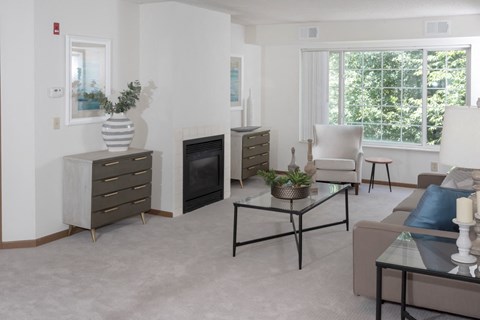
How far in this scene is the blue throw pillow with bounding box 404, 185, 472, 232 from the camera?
3145 mm

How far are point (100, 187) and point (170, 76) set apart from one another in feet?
5.16

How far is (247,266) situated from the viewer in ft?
14.3

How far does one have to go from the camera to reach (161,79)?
235 inches

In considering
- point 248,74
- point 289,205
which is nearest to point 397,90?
point 248,74

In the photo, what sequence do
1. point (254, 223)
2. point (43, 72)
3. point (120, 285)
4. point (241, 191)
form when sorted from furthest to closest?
point (241, 191) → point (254, 223) → point (43, 72) → point (120, 285)

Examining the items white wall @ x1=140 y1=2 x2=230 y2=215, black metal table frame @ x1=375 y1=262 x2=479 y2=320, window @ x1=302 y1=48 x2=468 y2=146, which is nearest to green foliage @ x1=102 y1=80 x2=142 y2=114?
white wall @ x1=140 y1=2 x2=230 y2=215

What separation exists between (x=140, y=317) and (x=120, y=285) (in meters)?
0.61

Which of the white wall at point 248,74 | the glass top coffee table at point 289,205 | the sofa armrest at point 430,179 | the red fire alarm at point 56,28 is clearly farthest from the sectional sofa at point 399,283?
the white wall at point 248,74

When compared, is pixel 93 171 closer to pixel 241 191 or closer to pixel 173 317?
pixel 173 317

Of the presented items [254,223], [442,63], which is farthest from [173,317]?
[442,63]

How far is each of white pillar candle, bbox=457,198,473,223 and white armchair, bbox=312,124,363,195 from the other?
4511mm

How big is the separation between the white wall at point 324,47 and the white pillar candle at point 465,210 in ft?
16.6

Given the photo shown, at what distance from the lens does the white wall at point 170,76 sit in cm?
591

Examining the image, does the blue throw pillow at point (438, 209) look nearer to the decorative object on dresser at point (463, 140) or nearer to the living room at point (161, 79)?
the decorative object on dresser at point (463, 140)
